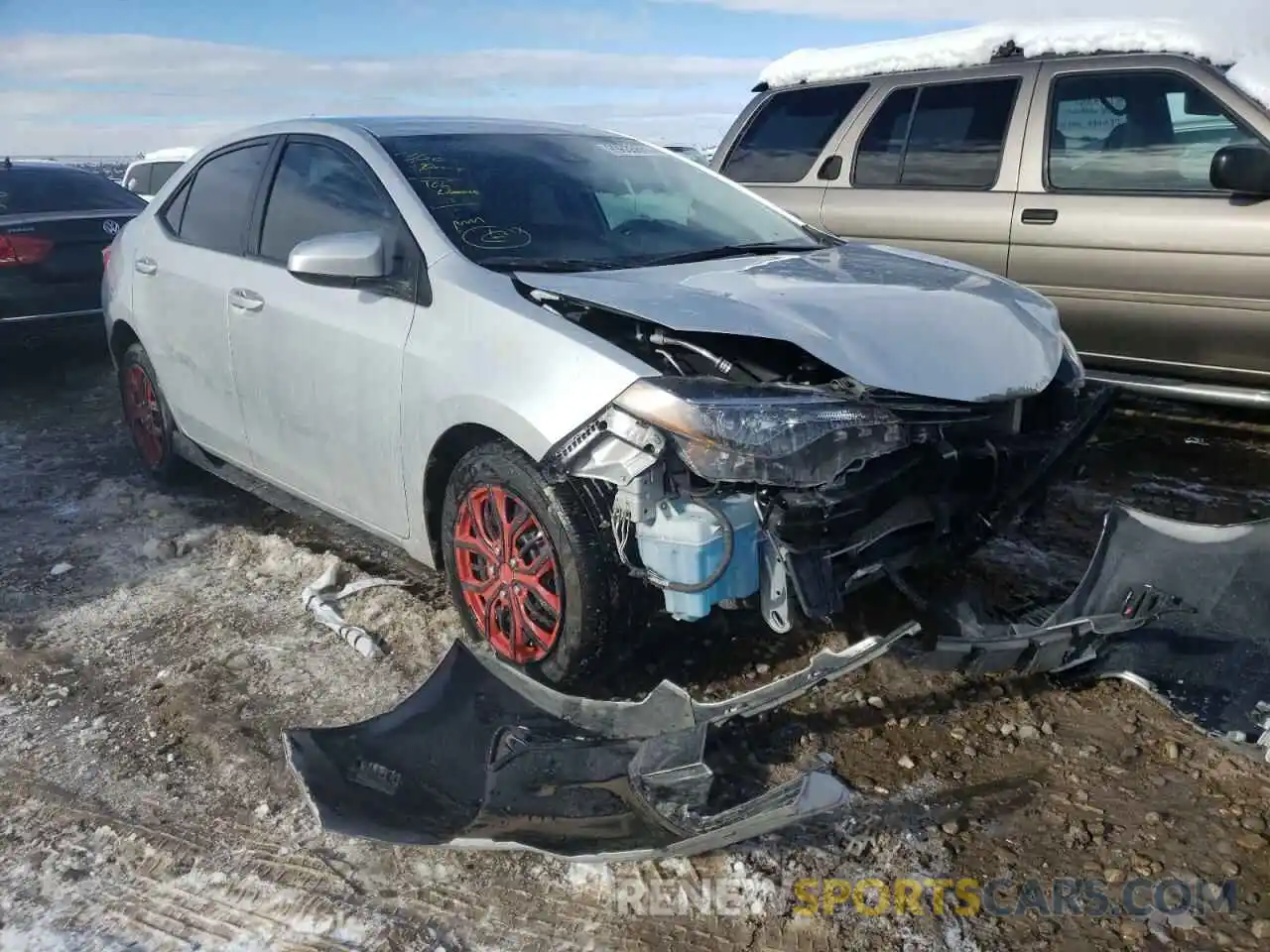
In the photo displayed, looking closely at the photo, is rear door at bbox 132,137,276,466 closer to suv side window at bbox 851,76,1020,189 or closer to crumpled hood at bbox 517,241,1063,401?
crumpled hood at bbox 517,241,1063,401

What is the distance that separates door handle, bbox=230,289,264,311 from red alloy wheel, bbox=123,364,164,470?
3.66 ft

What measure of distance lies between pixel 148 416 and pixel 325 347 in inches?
78.6

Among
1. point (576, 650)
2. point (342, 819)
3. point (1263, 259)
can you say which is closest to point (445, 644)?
point (576, 650)

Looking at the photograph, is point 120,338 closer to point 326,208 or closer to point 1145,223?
point 326,208

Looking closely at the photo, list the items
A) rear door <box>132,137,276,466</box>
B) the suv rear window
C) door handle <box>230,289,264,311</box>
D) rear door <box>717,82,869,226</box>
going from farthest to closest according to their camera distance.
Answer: the suv rear window < rear door <box>717,82,869,226</box> < rear door <box>132,137,276,466</box> < door handle <box>230,289,264,311</box>

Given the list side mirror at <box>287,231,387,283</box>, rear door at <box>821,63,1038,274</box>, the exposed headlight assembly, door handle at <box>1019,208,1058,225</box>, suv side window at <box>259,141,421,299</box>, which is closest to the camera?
the exposed headlight assembly

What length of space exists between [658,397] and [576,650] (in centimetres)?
79

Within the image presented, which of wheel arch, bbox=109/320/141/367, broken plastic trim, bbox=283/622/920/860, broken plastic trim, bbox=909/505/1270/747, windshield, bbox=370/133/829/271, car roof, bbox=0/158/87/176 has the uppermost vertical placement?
windshield, bbox=370/133/829/271

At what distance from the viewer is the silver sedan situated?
8.46 ft

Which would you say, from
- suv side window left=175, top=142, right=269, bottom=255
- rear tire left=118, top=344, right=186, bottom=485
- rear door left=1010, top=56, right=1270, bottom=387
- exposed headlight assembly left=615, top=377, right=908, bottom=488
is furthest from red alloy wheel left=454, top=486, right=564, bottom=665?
rear door left=1010, top=56, right=1270, bottom=387

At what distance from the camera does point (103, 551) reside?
14.1 ft

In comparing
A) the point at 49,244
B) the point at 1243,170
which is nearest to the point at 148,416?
the point at 49,244

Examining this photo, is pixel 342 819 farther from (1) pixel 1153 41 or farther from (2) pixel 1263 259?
(1) pixel 1153 41

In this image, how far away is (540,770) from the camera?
8.52 feet
